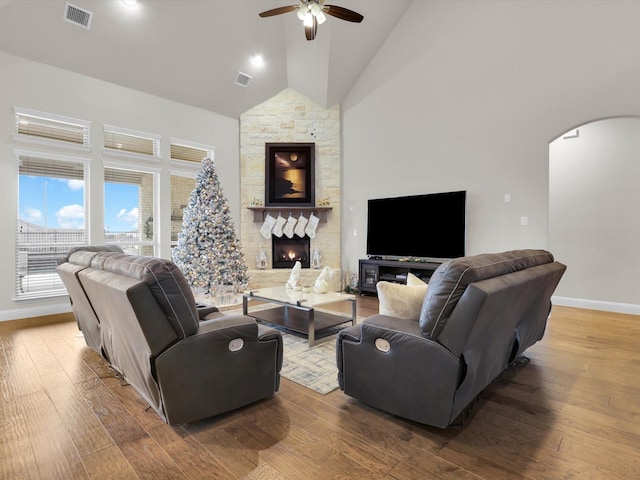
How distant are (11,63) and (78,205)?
1957mm

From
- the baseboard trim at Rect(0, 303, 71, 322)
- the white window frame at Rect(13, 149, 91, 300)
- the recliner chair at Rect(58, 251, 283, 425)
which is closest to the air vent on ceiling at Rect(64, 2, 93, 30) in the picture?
the white window frame at Rect(13, 149, 91, 300)

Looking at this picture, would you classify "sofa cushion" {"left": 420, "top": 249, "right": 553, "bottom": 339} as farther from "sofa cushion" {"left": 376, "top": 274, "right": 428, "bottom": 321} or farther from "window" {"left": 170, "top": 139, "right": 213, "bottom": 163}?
"window" {"left": 170, "top": 139, "right": 213, "bottom": 163}

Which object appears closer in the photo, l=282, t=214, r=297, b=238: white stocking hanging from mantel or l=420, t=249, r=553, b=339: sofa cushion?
l=420, t=249, r=553, b=339: sofa cushion

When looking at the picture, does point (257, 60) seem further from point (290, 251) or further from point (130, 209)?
point (290, 251)

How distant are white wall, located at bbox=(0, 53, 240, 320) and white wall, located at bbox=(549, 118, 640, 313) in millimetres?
5961

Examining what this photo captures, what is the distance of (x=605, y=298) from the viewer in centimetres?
507

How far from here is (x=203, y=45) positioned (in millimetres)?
5500

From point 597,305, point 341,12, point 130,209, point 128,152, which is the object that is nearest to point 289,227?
point 130,209

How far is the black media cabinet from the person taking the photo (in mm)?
5468

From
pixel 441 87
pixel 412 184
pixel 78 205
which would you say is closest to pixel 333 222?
pixel 412 184

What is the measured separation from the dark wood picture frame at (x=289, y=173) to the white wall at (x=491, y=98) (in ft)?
3.54

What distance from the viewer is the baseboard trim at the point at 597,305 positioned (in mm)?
4825

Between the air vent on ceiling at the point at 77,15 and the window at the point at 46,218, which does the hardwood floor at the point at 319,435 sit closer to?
the window at the point at 46,218

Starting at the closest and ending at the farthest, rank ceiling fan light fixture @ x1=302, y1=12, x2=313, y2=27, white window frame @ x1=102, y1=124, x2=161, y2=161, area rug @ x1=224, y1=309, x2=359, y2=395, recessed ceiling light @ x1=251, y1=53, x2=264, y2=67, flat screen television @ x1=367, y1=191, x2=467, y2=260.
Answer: area rug @ x1=224, y1=309, x2=359, y2=395 → ceiling fan light fixture @ x1=302, y1=12, x2=313, y2=27 → flat screen television @ x1=367, y1=191, x2=467, y2=260 → white window frame @ x1=102, y1=124, x2=161, y2=161 → recessed ceiling light @ x1=251, y1=53, x2=264, y2=67
